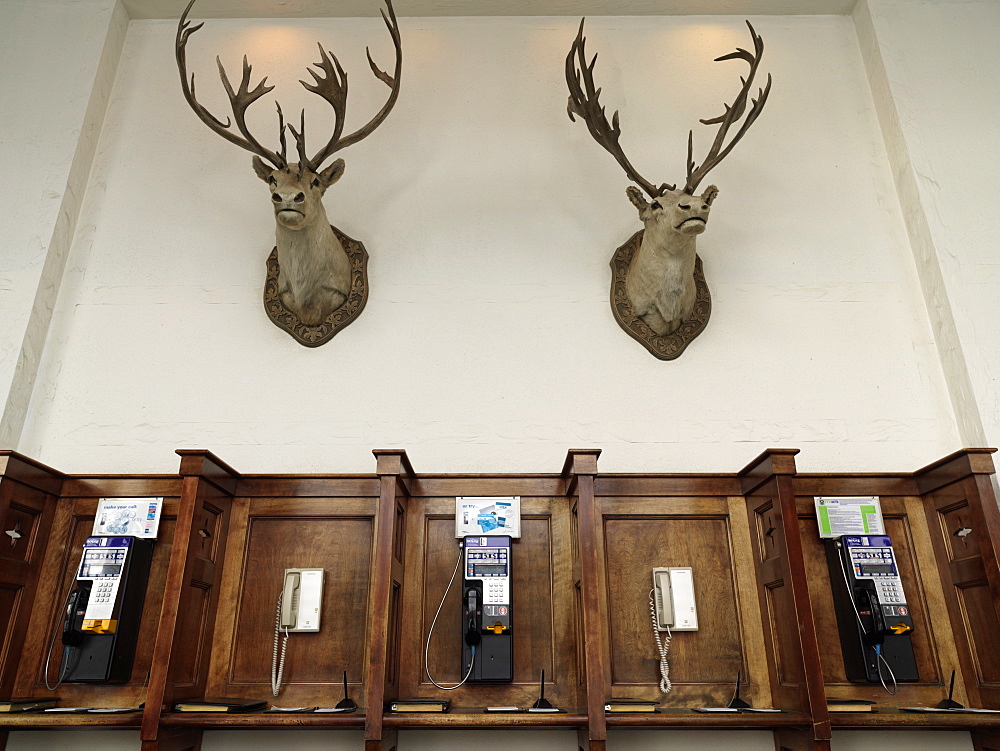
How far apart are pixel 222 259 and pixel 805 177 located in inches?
141

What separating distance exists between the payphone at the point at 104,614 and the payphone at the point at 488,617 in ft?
4.89

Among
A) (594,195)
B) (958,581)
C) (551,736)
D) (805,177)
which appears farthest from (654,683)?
(805,177)

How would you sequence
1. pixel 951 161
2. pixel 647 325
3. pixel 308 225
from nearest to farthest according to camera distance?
pixel 308 225 < pixel 647 325 < pixel 951 161

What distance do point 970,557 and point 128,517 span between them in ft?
12.6

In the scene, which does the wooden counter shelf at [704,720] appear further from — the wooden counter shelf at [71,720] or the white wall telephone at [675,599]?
the wooden counter shelf at [71,720]

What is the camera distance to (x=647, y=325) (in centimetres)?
414

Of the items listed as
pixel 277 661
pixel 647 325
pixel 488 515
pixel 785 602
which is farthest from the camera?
pixel 647 325

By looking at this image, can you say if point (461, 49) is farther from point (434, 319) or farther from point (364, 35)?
point (434, 319)

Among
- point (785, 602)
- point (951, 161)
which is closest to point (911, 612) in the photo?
point (785, 602)

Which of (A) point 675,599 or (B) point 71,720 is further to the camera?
(A) point 675,599

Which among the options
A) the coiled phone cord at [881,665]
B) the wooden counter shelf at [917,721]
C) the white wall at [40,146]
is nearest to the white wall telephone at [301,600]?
the white wall at [40,146]

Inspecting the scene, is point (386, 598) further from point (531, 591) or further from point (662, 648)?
point (662, 648)

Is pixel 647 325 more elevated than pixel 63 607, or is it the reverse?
pixel 647 325

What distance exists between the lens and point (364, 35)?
16.9 feet
